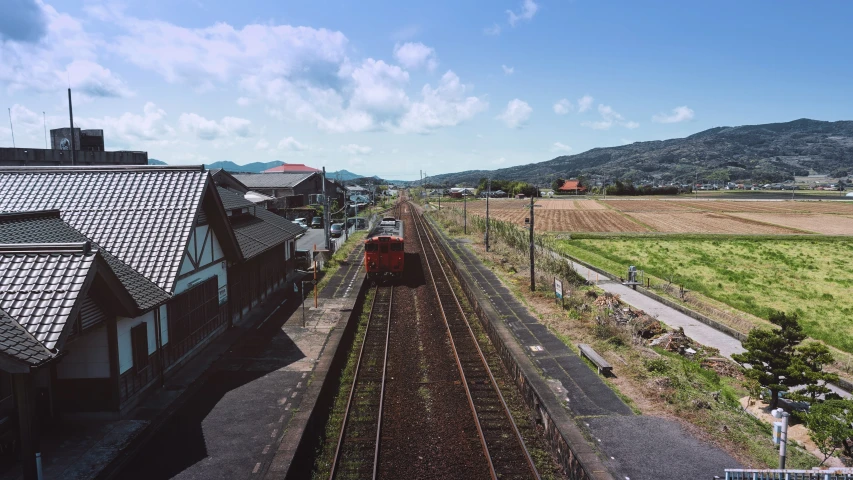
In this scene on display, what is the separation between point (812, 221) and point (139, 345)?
77.4 metres

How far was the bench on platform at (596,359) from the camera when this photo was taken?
12.8 meters

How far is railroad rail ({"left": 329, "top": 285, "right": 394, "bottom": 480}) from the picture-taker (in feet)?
30.3

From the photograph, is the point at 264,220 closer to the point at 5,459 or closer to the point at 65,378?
the point at 65,378

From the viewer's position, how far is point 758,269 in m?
32.4

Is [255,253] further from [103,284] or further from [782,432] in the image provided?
[782,432]

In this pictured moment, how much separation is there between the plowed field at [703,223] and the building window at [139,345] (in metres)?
53.7

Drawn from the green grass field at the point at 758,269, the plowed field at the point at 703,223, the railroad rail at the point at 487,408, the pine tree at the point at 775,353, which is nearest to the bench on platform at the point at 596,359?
the railroad rail at the point at 487,408

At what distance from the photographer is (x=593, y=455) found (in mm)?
8695

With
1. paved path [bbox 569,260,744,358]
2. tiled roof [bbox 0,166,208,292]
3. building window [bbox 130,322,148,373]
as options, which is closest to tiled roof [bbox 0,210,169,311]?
tiled roof [bbox 0,166,208,292]

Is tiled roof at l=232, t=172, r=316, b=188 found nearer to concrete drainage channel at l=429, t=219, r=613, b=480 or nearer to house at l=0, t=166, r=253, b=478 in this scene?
house at l=0, t=166, r=253, b=478

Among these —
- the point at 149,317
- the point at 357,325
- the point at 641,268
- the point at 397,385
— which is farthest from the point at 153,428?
the point at 641,268

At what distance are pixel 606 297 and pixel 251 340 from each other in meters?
14.6

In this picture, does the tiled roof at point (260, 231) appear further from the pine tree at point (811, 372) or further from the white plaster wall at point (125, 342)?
the pine tree at point (811, 372)

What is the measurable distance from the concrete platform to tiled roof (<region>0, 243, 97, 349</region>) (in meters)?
8.47
